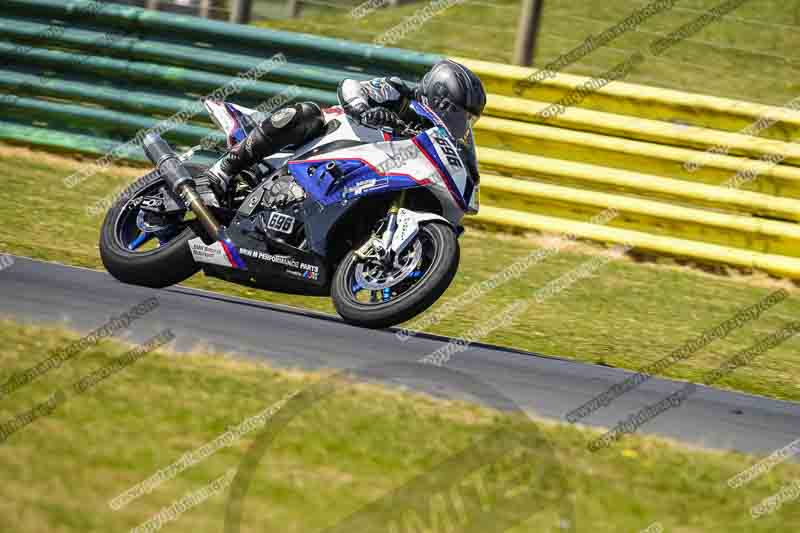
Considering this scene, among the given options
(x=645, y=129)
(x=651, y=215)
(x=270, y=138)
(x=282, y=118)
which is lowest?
(x=651, y=215)

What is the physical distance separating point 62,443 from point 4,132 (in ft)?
25.0

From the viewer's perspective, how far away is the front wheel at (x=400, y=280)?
583 centimetres

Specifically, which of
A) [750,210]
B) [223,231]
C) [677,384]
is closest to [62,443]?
[223,231]

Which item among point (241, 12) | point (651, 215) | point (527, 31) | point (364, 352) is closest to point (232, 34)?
point (241, 12)

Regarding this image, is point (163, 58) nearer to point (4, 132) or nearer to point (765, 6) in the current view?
point (4, 132)

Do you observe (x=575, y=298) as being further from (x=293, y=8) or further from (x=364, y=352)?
(x=293, y=8)

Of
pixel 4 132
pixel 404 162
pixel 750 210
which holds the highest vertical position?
pixel 404 162

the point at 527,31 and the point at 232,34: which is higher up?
the point at 527,31

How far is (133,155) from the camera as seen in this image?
423 inches

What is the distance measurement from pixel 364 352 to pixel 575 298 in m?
2.81

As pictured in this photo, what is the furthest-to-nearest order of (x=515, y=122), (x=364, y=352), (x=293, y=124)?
(x=515, y=122)
(x=293, y=124)
(x=364, y=352)

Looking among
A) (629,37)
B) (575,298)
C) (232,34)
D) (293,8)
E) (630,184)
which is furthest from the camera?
(293,8)

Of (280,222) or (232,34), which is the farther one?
(232,34)

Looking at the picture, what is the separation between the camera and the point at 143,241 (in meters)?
6.92
